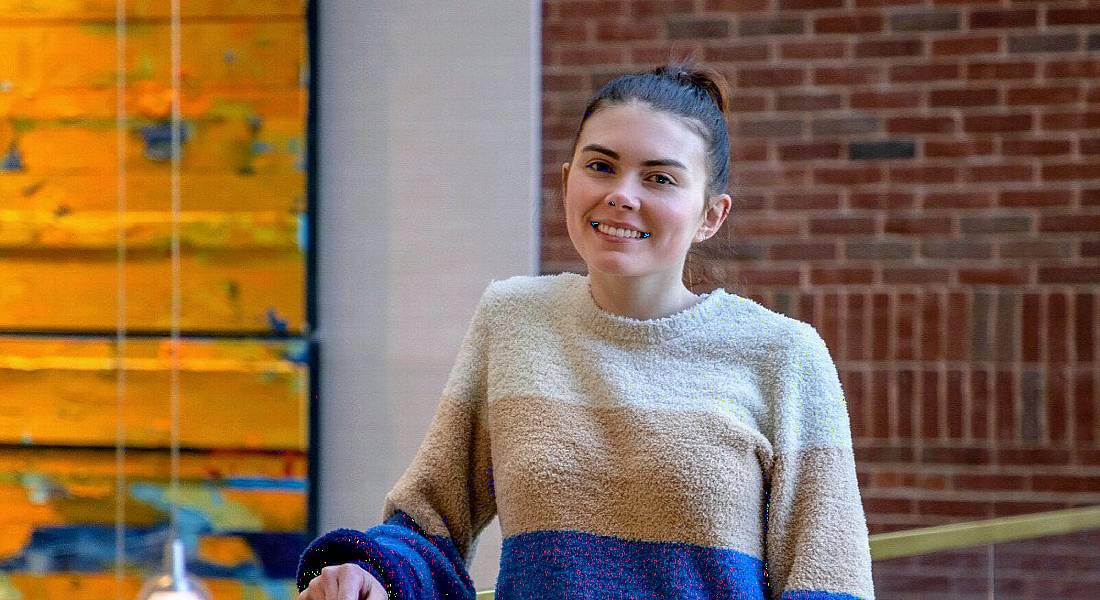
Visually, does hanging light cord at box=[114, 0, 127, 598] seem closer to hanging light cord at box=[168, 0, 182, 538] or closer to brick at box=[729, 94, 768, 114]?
hanging light cord at box=[168, 0, 182, 538]

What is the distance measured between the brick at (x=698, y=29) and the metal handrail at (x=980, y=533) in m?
1.33

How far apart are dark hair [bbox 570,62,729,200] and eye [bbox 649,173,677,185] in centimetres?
7

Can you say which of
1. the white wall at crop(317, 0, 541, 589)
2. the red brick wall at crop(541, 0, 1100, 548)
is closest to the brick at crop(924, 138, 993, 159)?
the red brick wall at crop(541, 0, 1100, 548)

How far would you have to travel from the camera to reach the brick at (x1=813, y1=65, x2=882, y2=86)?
341 centimetres

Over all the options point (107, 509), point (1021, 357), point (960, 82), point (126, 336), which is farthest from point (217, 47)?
point (1021, 357)

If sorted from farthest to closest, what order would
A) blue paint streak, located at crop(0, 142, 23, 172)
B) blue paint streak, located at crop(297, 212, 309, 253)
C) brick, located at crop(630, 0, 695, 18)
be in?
brick, located at crop(630, 0, 695, 18), blue paint streak, located at crop(297, 212, 309, 253), blue paint streak, located at crop(0, 142, 23, 172)

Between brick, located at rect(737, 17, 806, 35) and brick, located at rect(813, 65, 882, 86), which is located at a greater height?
brick, located at rect(737, 17, 806, 35)

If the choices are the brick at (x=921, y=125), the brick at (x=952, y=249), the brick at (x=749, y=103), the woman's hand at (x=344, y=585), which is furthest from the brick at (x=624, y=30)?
the woman's hand at (x=344, y=585)

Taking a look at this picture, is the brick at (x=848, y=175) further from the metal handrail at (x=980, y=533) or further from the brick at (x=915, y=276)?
the metal handrail at (x=980, y=533)

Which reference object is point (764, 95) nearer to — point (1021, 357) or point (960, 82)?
point (960, 82)

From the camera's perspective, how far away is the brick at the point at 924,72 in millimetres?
3414

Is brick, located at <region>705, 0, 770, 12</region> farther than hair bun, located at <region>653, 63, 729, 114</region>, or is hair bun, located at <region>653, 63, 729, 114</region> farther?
brick, located at <region>705, 0, 770, 12</region>

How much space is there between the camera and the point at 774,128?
11.2 feet

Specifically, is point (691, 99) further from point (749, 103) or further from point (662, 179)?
point (749, 103)
